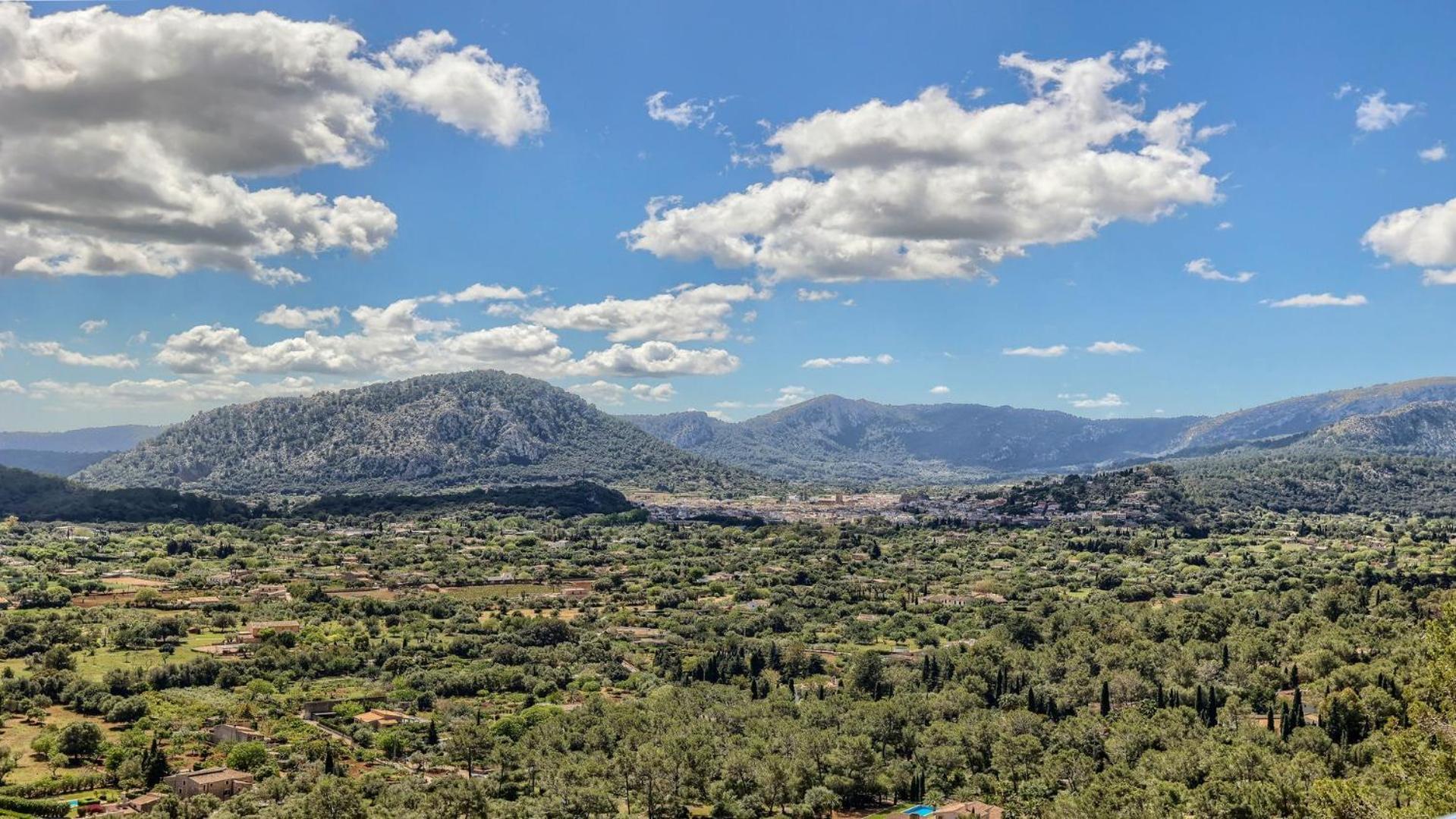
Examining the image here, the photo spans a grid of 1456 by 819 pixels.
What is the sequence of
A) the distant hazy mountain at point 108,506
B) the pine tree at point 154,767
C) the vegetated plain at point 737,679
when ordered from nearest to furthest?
the vegetated plain at point 737,679, the pine tree at point 154,767, the distant hazy mountain at point 108,506

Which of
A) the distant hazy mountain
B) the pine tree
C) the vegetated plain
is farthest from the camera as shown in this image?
the distant hazy mountain

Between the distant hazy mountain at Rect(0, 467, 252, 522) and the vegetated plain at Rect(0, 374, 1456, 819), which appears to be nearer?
the vegetated plain at Rect(0, 374, 1456, 819)

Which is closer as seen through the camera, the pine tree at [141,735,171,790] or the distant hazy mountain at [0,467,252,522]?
the pine tree at [141,735,171,790]

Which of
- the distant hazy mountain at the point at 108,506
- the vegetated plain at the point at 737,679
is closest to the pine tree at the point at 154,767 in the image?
the vegetated plain at the point at 737,679

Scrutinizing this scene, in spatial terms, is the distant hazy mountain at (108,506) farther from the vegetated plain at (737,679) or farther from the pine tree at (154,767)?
the pine tree at (154,767)

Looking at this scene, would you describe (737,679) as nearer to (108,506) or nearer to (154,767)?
(154,767)

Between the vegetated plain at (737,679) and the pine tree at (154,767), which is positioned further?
the pine tree at (154,767)

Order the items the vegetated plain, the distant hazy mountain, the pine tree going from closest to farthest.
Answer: the vegetated plain, the pine tree, the distant hazy mountain

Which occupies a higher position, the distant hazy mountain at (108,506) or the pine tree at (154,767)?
the distant hazy mountain at (108,506)

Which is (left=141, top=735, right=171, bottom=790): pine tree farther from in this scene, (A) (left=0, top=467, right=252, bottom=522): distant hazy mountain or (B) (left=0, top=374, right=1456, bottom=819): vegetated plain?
(A) (left=0, top=467, right=252, bottom=522): distant hazy mountain

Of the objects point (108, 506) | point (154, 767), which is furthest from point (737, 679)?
point (108, 506)

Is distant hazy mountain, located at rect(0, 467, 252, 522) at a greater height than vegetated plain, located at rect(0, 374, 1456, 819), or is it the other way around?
distant hazy mountain, located at rect(0, 467, 252, 522)

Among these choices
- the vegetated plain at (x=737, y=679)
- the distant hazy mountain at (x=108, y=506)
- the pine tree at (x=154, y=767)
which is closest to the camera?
the vegetated plain at (x=737, y=679)

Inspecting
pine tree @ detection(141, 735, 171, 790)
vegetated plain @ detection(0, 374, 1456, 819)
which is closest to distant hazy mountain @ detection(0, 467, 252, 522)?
vegetated plain @ detection(0, 374, 1456, 819)
